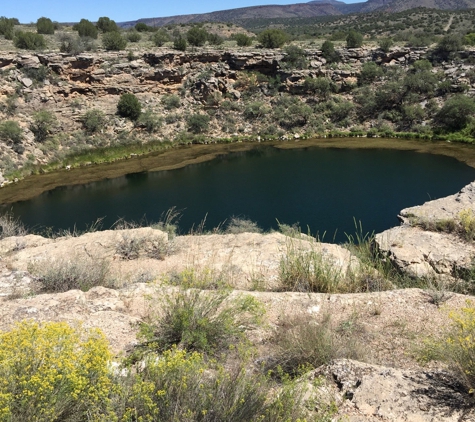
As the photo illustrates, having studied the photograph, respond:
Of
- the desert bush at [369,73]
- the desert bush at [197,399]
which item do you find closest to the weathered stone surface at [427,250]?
the desert bush at [197,399]

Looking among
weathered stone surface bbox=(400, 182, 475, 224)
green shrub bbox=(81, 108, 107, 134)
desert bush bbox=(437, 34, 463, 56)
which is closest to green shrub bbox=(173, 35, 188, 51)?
green shrub bbox=(81, 108, 107, 134)

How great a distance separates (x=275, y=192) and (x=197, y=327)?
1419 centimetres

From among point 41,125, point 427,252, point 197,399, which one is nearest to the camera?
point 197,399

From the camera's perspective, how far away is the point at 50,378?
2105 mm

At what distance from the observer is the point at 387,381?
9.18 ft

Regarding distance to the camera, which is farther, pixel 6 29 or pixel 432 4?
pixel 432 4

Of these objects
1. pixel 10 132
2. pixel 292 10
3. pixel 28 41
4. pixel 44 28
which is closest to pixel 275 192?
pixel 10 132

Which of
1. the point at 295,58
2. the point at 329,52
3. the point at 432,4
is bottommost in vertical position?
the point at 295,58

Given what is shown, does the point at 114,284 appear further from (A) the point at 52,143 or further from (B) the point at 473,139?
(B) the point at 473,139

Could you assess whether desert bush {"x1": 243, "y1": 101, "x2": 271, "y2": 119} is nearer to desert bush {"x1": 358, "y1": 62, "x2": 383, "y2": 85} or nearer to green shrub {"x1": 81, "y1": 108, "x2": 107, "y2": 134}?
desert bush {"x1": 358, "y1": 62, "x2": 383, "y2": 85}

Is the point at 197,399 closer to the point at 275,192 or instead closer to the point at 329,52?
the point at 275,192

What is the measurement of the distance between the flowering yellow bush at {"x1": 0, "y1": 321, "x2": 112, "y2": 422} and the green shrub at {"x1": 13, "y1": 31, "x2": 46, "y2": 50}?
105ft

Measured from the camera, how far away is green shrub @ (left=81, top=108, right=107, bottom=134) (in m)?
25.6

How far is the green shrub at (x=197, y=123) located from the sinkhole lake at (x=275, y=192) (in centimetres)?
578
